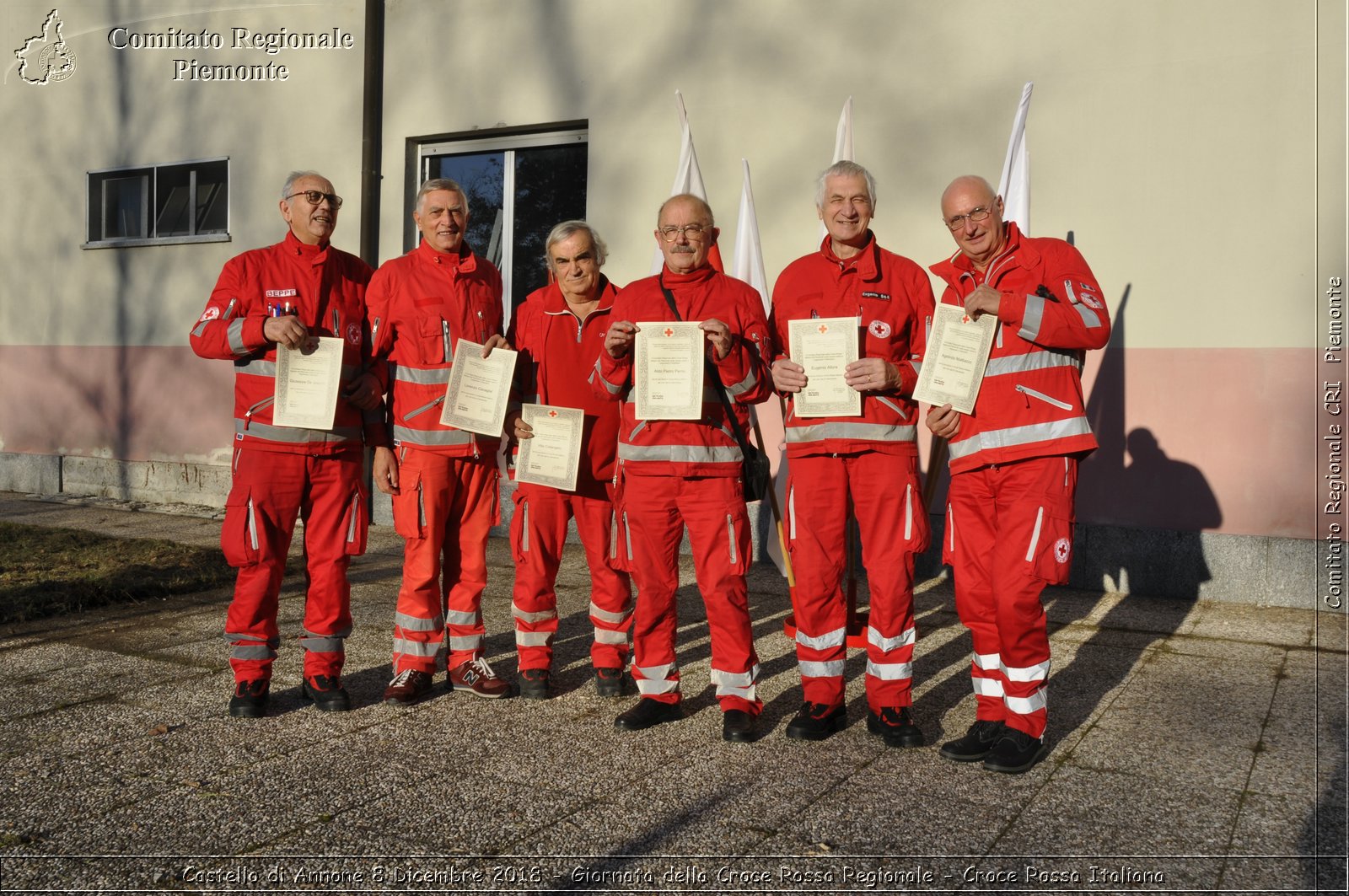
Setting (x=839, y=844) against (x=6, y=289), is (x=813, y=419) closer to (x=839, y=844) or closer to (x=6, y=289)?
(x=839, y=844)

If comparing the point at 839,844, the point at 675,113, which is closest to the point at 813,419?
the point at 839,844

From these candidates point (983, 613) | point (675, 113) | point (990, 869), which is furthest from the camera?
point (675, 113)

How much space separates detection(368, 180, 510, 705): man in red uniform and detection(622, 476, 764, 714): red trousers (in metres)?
0.78

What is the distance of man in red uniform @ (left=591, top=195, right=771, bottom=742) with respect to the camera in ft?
14.3

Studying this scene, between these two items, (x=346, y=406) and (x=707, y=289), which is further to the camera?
(x=346, y=406)

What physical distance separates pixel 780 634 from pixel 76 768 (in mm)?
3491

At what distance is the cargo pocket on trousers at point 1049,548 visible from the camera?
3.90m

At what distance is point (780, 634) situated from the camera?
621 centimetres

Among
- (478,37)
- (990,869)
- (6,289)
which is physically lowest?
(990,869)

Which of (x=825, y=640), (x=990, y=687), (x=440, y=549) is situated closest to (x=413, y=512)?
(x=440, y=549)

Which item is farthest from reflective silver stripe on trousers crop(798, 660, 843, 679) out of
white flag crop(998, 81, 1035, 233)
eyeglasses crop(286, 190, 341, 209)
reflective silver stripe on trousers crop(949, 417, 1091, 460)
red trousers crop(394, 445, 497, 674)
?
white flag crop(998, 81, 1035, 233)

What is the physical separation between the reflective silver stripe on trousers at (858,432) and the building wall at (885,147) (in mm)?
3819

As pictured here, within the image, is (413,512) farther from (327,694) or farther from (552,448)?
(327,694)

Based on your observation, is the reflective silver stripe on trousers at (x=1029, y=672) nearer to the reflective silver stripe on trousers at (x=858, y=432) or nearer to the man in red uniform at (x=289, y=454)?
the reflective silver stripe on trousers at (x=858, y=432)
